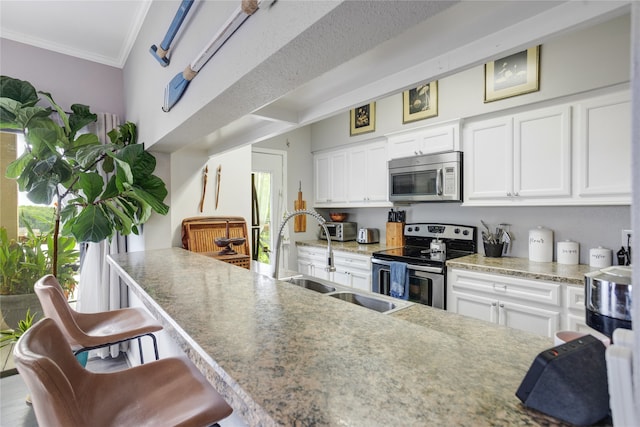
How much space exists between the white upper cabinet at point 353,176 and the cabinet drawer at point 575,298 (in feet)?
6.40

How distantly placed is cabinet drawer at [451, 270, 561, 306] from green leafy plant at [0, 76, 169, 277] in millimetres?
2433

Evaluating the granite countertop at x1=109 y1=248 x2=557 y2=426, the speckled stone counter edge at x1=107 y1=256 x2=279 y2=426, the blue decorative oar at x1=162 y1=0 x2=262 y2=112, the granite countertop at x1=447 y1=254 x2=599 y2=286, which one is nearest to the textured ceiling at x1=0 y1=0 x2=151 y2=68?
the blue decorative oar at x1=162 y1=0 x2=262 y2=112

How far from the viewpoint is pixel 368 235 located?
4.00 m

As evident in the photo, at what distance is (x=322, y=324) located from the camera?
88 centimetres

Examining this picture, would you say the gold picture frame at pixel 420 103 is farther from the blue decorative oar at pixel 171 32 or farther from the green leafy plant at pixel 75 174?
the green leafy plant at pixel 75 174

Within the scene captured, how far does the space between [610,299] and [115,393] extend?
1354 millimetres

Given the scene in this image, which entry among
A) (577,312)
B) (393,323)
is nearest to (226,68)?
(393,323)

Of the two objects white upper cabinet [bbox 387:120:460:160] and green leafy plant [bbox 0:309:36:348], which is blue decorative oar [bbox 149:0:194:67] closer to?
green leafy plant [bbox 0:309:36:348]

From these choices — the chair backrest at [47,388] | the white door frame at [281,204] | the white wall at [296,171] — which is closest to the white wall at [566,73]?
the white wall at [296,171]

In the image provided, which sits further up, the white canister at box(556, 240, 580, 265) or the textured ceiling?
the textured ceiling

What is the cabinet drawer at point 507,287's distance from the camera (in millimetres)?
2219

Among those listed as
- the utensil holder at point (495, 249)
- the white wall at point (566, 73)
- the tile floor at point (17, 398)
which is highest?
the white wall at point (566, 73)

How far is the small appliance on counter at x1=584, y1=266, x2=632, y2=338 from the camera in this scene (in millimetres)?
556

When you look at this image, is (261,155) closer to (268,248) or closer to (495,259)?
(268,248)
